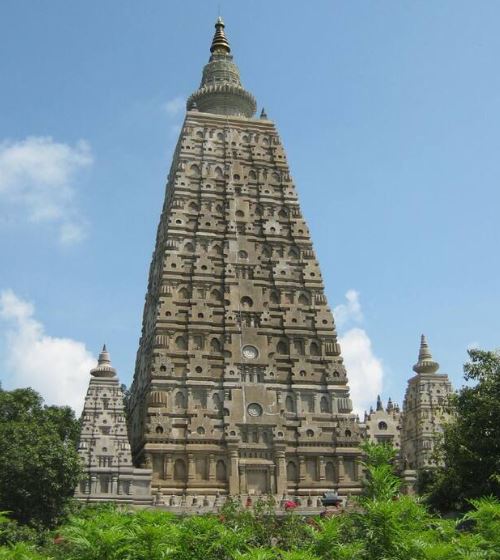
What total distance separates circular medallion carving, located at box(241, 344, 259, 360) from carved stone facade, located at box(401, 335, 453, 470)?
13.9 m

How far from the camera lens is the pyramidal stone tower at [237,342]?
43.0 meters

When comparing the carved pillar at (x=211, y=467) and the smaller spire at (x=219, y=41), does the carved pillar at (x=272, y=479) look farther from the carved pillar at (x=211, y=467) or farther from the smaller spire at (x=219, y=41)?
the smaller spire at (x=219, y=41)

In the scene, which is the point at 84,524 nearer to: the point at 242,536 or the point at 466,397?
the point at 242,536

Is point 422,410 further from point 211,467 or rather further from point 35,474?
point 35,474

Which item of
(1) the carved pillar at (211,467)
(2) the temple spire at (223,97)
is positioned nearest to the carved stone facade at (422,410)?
(1) the carved pillar at (211,467)

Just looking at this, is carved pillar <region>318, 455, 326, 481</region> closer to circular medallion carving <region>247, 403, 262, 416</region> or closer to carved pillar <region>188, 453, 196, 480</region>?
circular medallion carving <region>247, 403, 262, 416</region>

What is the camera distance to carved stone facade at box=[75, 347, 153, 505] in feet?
129

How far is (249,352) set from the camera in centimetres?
4666

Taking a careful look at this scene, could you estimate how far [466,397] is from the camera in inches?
1435

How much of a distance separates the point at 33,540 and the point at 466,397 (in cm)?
2140

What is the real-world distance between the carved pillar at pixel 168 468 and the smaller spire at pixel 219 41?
122 ft

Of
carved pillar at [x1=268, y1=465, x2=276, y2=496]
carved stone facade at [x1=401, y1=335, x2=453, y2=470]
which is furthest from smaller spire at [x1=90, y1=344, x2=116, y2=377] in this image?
carved stone facade at [x1=401, y1=335, x2=453, y2=470]

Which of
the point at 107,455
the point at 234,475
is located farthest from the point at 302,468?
the point at 107,455

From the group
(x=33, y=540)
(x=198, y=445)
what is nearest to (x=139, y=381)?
(x=198, y=445)
